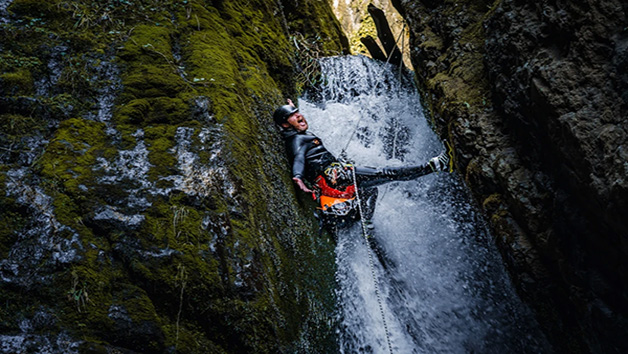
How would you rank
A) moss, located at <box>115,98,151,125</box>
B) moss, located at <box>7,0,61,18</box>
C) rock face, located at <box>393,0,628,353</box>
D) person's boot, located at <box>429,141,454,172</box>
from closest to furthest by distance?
1. rock face, located at <box>393,0,628,353</box>
2. moss, located at <box>115,98,151,125</box>
3. moss, located at <box>7,0,61,18</box>
4. person's boot, located at <box>429,141,454,172</box>

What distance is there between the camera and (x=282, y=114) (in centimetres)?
484

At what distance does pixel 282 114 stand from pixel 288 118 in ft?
0.34

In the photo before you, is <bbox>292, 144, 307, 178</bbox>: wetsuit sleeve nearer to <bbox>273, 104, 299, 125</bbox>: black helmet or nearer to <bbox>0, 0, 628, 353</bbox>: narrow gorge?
<bbox>0, 0, 628, 353</bbox>: narrow gorge

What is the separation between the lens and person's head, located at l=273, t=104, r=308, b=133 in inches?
190

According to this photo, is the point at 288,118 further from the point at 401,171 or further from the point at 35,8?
the point at 35,8

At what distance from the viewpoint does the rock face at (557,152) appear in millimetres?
2232

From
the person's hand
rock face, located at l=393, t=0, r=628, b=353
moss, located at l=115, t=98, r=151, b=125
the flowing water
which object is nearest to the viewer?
A: rock face, located at l=393, t=0, r=628, b=353

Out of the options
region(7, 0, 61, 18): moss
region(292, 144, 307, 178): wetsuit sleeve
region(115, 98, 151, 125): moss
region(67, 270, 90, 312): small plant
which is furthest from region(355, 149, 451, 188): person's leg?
region(7, 0, 61, 18): moss

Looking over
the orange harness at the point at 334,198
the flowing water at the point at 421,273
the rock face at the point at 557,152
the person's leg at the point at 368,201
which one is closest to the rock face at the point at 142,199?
the orange harness at the point at 334,198

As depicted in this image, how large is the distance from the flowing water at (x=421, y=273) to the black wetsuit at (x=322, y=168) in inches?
20.4

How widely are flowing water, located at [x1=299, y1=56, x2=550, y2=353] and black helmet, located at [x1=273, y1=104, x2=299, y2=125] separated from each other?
1502 mm

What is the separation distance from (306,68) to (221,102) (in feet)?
12.5

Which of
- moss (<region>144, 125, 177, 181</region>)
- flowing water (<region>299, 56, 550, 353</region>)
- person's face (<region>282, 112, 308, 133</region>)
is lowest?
flowing water (<region>299, 56, 550, 353</region>)

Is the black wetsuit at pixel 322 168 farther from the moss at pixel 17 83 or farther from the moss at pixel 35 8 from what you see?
the moss at pixel 35 8
